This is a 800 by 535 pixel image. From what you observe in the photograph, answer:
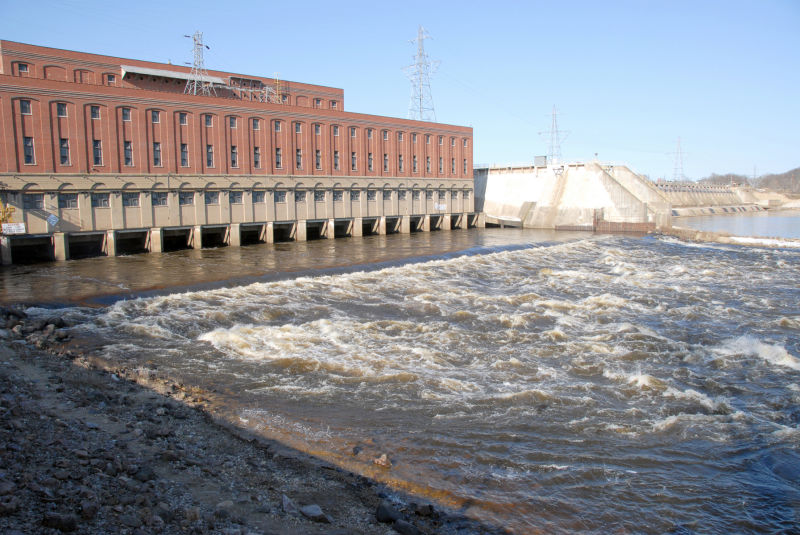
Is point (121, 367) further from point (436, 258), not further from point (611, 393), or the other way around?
point (436, 258)

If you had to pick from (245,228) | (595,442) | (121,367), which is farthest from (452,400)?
(245,228)

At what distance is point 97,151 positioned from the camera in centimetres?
3612

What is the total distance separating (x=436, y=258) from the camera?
37.1 meters

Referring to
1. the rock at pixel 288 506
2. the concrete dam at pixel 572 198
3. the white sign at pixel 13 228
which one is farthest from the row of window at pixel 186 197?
the rock at pixel 288 506

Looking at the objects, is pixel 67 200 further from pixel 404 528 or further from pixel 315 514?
pixel 404 528

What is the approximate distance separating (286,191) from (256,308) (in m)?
27.8

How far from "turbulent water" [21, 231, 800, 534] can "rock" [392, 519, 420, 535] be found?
133cm

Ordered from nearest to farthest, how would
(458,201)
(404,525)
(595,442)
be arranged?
1. (404,525)
2. (595,442)
3. (458,201)

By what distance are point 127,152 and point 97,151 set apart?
1.96m

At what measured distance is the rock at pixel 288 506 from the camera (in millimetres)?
7031

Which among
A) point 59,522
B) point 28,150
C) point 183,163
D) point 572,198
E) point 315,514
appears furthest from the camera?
point 572,198

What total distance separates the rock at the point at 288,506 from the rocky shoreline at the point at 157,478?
0.6 inches

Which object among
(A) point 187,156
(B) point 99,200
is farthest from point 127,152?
(A) point 187,156

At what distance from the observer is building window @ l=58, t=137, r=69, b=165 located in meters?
34.4
